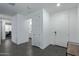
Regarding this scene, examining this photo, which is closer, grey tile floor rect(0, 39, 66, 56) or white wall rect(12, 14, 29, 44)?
grey tile floor rect(0, 39, 66, 56)

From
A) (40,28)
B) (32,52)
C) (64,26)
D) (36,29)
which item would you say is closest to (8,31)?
(36,29)

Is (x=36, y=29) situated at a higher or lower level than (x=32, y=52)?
higher

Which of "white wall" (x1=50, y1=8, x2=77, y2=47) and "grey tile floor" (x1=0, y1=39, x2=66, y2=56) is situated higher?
"white wall" (x1=50, y1=8, x2=77, y2=47)

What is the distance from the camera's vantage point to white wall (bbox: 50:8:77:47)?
12.7 ft

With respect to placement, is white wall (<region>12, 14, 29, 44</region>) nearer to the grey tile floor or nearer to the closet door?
the closet door

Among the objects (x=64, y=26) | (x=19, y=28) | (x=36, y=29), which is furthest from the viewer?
(x=19, y=28)

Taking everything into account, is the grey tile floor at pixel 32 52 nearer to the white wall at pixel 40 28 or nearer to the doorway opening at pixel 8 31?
the white wall at pixel 40 28

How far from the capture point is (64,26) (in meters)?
4.24

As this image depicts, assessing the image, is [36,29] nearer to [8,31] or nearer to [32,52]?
[32,52]

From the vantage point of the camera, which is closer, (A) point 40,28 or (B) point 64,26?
(A) point 40,28

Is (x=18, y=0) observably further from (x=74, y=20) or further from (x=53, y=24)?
(x=53, y=24)

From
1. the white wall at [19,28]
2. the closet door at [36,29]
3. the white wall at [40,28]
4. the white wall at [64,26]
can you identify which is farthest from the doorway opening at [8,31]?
the white wall at [64,26]

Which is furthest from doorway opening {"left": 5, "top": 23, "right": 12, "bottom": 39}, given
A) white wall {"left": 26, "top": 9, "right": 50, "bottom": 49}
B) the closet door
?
white wall {"left": 26, "top": 9, "right": 50, "bottom": 49}

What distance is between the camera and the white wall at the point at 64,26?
Result: 3861 millimetres
